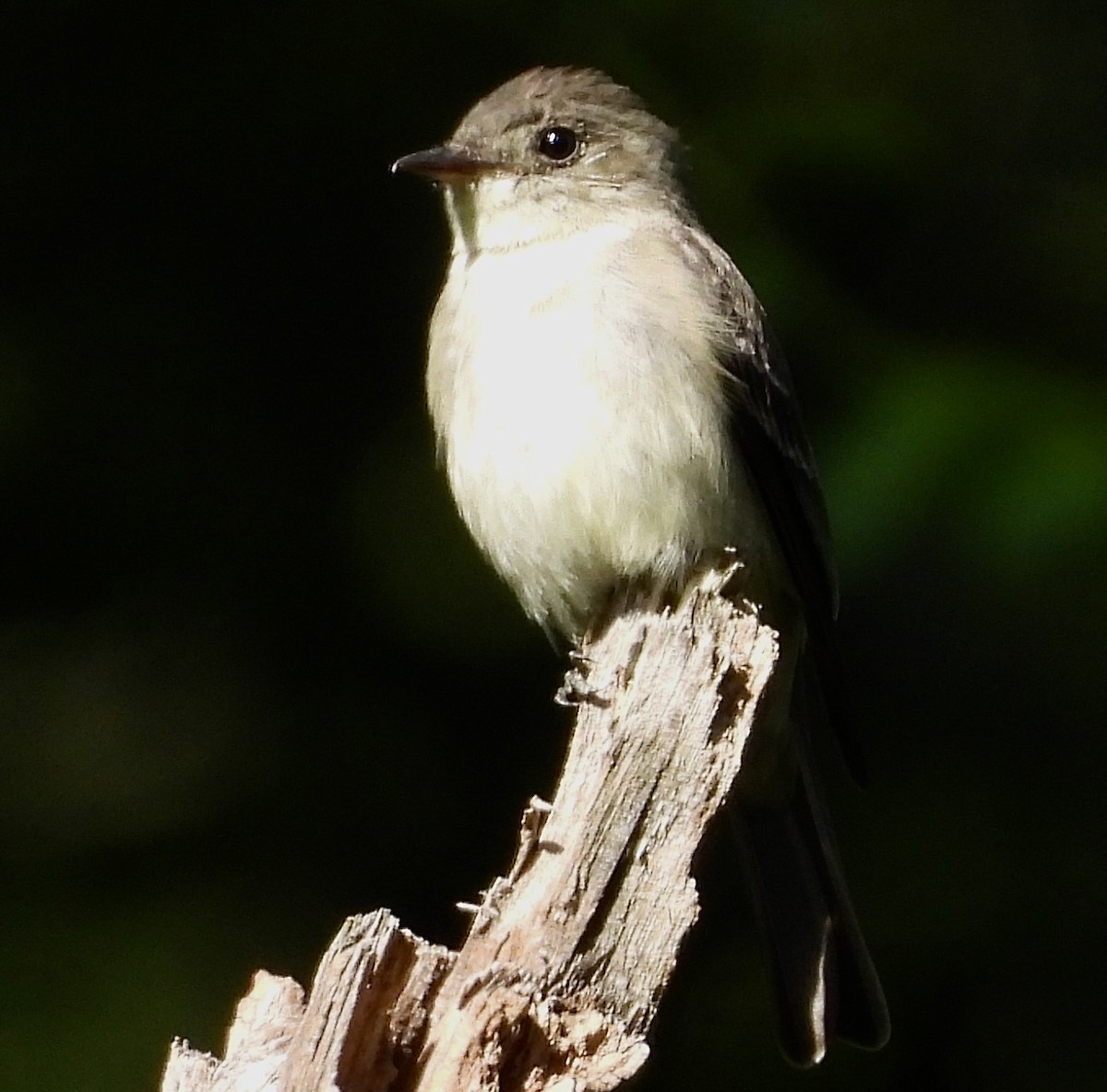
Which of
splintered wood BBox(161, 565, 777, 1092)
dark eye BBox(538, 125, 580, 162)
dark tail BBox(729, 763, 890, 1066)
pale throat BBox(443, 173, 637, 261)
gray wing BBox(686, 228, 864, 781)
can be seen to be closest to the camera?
splintered wood BBox(161, 565, 777, 1092)

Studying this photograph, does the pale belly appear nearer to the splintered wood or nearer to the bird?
the bird

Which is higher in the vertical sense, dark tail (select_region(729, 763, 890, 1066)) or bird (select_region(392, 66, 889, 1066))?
bird (select_region(392, 66, 889, 1066))

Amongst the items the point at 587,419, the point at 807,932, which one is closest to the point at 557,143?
the point at 587,419

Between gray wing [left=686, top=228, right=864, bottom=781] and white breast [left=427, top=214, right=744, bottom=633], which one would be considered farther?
gray wing [left=686, top=228, right=864, bottom=781]

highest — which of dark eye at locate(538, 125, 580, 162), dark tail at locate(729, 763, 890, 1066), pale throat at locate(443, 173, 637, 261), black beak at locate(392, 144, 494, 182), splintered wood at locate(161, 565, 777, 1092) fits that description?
black beak at locate(392, 144, 494, 182)

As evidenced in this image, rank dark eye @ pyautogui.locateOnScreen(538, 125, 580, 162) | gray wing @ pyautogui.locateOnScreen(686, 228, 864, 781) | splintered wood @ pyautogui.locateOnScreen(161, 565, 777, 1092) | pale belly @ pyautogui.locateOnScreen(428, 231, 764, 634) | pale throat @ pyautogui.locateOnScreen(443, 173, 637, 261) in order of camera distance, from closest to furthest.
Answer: splintered wood @ pyautogui.locateOnScreen(161, 565, 777, 1092) < pale belly @ pyautogui.locateOnScreen(428, 231, 764, 634) < gray wing @ pyautogui.locateOnScreen(686, 228, 864, 781) < pale throat @ pyautogui.locateOnScreen(443, 173, 637, 261) < dark eye @ pyautogui.locateOnScreen(538, 125, 580, 162)

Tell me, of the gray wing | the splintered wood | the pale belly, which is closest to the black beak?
the pale belly

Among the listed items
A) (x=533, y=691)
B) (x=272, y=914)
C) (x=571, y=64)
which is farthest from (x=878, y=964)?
(x=571, y=64)

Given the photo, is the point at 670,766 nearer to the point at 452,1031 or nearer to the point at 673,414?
the point at 452,1031

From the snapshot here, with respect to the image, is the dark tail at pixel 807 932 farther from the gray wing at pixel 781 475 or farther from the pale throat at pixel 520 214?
the pale throat at pixel 520 214
